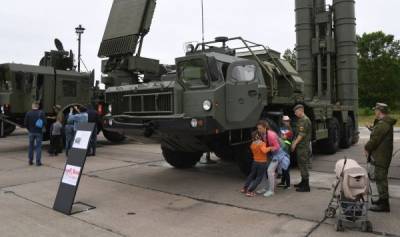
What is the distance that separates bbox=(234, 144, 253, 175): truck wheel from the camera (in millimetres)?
8164

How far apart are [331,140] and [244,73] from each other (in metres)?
5.31

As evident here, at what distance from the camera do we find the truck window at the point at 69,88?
1452cm

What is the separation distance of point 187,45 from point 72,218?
4.70 metres

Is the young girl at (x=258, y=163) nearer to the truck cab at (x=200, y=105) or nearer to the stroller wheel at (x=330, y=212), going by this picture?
the truck cab at (x=200, y=105)

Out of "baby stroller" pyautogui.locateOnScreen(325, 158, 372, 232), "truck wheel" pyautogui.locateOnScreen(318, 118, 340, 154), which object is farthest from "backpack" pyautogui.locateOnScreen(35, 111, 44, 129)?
"baby stroller" pyautogui.locateOnScreen(325, 158, 372, 232)

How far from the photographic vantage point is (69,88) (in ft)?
48.1

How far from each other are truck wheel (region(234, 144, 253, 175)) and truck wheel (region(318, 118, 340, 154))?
4.62 meters

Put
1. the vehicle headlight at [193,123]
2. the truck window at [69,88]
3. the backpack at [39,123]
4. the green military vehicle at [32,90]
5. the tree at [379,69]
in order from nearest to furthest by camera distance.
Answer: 1. the vehicle headlight at [193,123]
2. the backpack at [39,123]
3. the green military vehicle at [32,90]
4. the truck window at [69,88]
5. the tree at [379,69]

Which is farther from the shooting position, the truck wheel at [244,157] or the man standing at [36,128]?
the man standing at [36,128]

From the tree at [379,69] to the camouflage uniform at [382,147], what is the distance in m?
48.3

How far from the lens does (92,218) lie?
5707 millimetres

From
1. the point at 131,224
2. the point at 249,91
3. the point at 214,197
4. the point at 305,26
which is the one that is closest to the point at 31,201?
the point at 131,224

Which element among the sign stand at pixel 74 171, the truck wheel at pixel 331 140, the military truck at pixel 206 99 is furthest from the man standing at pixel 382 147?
the truck wheel at pixel 331 140

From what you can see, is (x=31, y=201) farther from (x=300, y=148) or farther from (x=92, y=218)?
(x=300, y=148)
